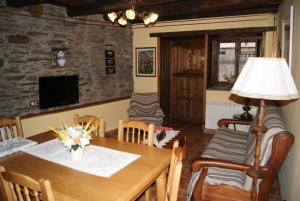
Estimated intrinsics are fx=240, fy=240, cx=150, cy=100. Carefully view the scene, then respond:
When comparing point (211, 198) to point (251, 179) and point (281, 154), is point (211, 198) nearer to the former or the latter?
point (251, 179)

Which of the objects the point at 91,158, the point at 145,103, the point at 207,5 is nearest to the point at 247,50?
the point at 207,5

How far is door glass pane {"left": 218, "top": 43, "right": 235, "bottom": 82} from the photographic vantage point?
5617 millimetres

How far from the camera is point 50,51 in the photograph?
413cm

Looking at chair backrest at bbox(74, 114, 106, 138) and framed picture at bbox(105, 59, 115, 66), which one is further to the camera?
framed picture at bbox(105, 59, 115, 66)

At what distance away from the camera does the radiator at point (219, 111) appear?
5.02 m

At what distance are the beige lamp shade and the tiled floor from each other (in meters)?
1.66

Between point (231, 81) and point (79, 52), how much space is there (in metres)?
3.45

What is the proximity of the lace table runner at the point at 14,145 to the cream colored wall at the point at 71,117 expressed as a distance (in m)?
1.45

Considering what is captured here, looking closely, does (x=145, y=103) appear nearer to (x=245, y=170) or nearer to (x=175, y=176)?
(x=245, y=170)

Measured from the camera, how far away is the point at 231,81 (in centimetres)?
562

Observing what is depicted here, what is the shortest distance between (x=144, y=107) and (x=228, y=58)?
2.31m

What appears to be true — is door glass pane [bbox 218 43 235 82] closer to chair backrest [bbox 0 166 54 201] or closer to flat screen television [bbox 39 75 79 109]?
flat screen television [bbox 39 75 79 109]

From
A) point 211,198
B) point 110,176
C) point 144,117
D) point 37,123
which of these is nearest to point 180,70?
point 144,117

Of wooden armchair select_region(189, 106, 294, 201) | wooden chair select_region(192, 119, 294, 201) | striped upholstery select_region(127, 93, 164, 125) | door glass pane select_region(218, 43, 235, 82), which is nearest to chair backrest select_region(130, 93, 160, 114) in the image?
striped upholstery select_region(127, 93, 164, 125)
